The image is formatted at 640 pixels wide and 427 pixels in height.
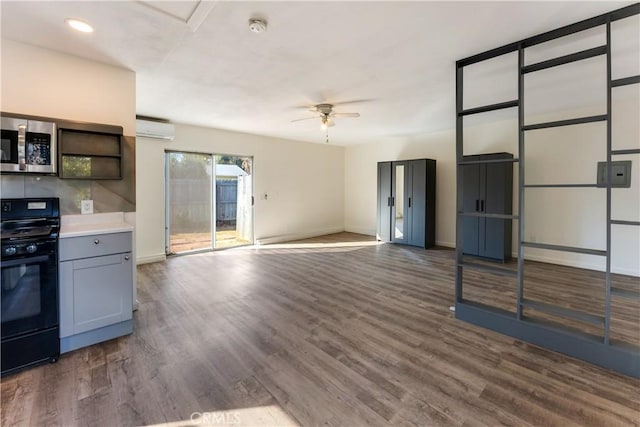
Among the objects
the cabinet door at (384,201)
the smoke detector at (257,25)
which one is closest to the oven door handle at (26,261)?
the smoke detector at (257,25)

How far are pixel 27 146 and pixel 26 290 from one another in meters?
1.22

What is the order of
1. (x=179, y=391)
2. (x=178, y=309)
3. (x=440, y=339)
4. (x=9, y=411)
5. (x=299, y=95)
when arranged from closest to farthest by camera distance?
1. (x=9, y=411)
2. (x=179, y=391)
3. (x=440, y=339)
4. (x=178, y=309)
5. (x=299, y=95)

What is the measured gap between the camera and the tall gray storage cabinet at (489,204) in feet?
17.2

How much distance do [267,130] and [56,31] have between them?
426 centimetres

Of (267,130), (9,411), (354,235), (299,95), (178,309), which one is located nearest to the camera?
(9,411)

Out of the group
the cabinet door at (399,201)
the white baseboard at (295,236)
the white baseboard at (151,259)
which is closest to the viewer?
the white baseboard at (151,259)

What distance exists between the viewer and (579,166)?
188 inches

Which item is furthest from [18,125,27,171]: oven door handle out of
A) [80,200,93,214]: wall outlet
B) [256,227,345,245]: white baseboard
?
[256,227,345,245]: white baseboard

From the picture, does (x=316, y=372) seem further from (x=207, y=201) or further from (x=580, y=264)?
(x=580, y=264)

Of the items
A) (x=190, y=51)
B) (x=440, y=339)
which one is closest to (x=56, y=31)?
(x=190, y=51)

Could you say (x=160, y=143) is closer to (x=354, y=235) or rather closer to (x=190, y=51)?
(x=190, y=51)

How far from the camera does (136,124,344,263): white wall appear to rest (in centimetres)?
527

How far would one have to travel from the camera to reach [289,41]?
2551 mm

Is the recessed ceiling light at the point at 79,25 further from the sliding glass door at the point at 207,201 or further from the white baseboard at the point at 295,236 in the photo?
the white baseboard at the point at 295,236
